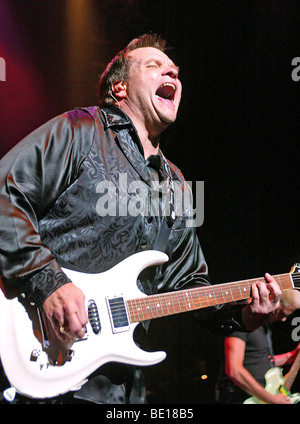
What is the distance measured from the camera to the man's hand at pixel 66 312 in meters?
1.37

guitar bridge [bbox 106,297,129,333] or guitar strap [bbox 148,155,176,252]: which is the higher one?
guitar strap [bbox 148,155,176,252]

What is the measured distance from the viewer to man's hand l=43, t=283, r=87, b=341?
1.37 m

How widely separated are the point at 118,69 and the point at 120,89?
127 millimetres

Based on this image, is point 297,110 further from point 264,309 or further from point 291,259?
point 264,309

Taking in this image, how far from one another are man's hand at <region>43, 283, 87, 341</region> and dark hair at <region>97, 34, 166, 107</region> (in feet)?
3.83

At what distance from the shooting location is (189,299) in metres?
1.87

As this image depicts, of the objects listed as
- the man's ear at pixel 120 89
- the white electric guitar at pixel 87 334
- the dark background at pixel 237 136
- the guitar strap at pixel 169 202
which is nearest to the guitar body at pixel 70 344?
the white electric guitar at pixel 87 334

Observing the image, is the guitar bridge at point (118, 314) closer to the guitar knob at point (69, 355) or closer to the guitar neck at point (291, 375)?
the guitar knob at point (69, 355)

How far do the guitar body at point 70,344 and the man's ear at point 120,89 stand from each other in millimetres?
967

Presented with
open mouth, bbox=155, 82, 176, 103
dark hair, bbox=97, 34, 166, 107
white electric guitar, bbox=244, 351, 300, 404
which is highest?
dark hair, bbox=97, 34, 166, 107

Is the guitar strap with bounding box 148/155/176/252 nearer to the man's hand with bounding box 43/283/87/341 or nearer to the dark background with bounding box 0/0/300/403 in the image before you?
the man's hand with bounding box 43/283/87/341

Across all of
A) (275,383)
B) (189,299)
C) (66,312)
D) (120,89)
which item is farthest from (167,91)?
(275,383)

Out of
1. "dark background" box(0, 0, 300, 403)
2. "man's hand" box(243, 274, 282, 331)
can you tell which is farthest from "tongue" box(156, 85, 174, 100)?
"man's hand" box(243, 274, 282, 331)
